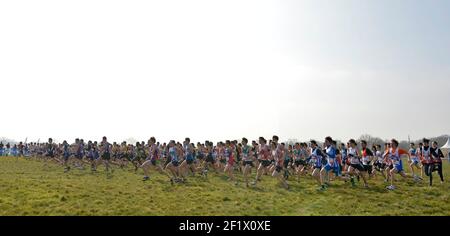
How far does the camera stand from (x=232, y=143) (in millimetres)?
22016

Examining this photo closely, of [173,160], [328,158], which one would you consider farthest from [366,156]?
[173,160]

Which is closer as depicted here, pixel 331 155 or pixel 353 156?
pixel 331 155

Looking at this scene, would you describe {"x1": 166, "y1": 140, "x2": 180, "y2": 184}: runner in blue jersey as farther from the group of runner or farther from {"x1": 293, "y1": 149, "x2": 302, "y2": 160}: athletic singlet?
{"x1": 293, "y1": 149, "x2": 302, "y2": 160}: athletic singlet

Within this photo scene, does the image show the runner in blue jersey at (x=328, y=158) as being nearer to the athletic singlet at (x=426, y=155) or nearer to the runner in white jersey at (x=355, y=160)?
the runner in white jersey at (x=355, y=160)

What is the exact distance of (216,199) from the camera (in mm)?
12477

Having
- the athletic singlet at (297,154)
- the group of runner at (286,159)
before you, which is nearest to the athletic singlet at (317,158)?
the group of runner at (286,159)

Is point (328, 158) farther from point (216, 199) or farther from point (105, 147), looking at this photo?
point (105, 147)

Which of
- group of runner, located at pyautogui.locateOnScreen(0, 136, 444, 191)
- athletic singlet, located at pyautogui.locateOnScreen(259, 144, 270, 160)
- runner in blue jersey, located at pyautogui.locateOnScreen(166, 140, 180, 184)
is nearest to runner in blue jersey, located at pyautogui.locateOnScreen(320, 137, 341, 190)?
group of runner, located at pyautogui.locateOnScreen(0, 136, 444, 191)

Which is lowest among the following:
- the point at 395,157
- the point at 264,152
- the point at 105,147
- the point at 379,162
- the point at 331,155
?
the point at 379,162

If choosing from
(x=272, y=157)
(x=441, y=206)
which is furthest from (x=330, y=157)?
(x=441, y=206)

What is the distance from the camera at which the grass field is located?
1041cm

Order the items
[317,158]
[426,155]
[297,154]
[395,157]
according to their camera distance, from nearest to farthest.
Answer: [317,158] < [426,155] < [395,157] < [297,154]
